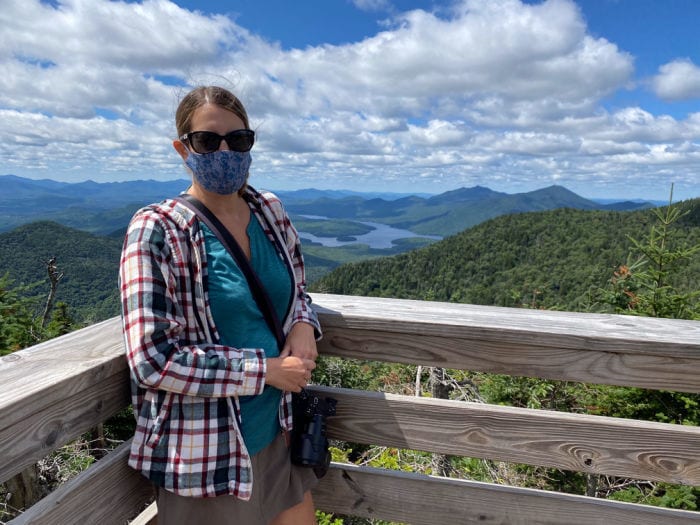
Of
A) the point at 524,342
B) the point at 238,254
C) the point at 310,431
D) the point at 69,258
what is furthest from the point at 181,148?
the point at 69,258

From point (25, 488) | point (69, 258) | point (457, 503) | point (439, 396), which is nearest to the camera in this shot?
point (457, 503)

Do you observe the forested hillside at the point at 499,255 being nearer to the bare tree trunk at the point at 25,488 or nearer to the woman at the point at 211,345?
the bare tree trunk at the point at 25,488

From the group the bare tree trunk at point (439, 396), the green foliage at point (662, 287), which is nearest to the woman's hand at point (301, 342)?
the bare tree trunk at point (439, 396)

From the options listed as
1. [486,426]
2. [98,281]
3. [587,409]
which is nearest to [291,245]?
[486,426]

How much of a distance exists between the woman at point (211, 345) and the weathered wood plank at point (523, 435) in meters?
0.28

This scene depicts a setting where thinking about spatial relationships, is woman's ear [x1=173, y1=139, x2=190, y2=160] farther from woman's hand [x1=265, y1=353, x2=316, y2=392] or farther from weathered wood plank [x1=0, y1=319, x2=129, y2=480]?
woman's hand [x1=265, y1=353, x2=316, y2=392]

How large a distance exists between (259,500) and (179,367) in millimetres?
515

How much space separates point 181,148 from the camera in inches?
61.7

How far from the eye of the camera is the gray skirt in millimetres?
1368

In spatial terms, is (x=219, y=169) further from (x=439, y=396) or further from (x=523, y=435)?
(x=439, y=396)

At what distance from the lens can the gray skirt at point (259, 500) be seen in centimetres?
137

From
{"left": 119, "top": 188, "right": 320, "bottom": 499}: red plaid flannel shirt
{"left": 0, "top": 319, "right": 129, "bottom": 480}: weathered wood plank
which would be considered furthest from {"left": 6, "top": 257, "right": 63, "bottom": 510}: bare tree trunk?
{"left": 119, "top": 188, "right": 320, "bottom": 499}: red plaid flannel shirt

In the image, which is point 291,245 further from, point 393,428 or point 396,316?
point 393,428

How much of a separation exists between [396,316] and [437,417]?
0.36 m
